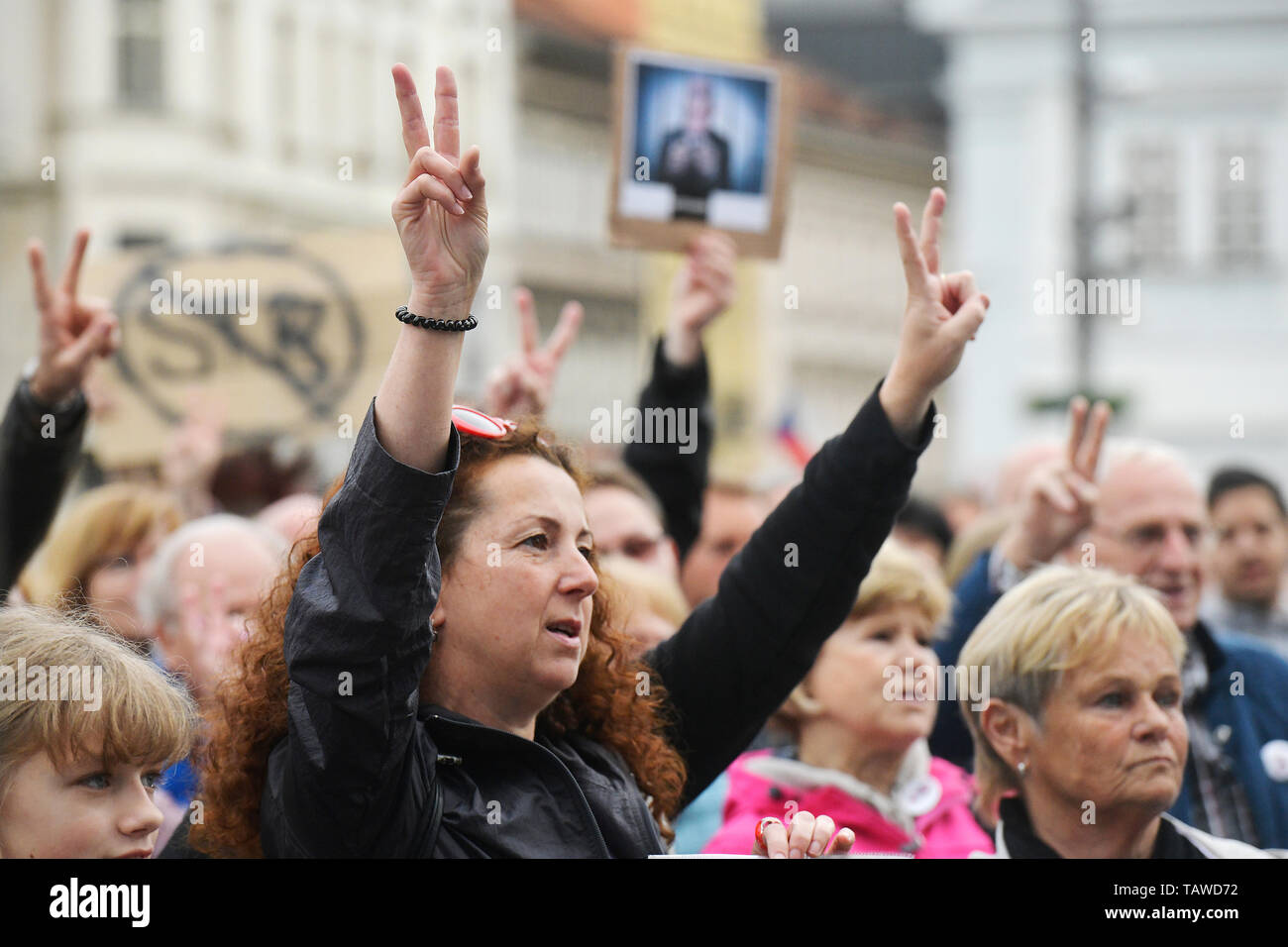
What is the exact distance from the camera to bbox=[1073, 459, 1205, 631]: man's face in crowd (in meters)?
4.40

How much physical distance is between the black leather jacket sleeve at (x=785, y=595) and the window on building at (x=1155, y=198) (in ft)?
95.9

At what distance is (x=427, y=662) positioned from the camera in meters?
2.60

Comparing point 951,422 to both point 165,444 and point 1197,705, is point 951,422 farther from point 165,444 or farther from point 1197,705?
point 1197,705

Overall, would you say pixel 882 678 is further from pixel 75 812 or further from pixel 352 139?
pixel 352 139

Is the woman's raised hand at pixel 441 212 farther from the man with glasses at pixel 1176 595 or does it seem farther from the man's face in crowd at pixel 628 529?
the man's face in crowd at pixel 628 529

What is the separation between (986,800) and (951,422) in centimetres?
3681

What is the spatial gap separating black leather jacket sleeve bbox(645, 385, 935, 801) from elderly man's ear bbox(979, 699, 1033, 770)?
13.9 inches

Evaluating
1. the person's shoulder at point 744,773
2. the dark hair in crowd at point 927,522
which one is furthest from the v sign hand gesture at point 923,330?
the dark hair in crowd at point 927,522

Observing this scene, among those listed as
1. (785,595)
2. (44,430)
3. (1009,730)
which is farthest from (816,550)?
(44,430)

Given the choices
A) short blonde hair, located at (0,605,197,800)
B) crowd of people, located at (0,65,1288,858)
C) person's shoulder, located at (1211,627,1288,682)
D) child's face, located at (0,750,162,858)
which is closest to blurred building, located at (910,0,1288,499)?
person's shoulder, located at (1211,627,1288,682)

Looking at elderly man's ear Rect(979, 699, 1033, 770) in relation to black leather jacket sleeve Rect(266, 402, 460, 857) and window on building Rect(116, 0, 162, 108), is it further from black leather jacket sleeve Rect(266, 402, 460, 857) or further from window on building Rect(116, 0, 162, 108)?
window on building Rect(116, 0, 162, 108)

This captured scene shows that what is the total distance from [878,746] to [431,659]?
4.32 feet

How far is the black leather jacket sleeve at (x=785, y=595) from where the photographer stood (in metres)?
3.16
